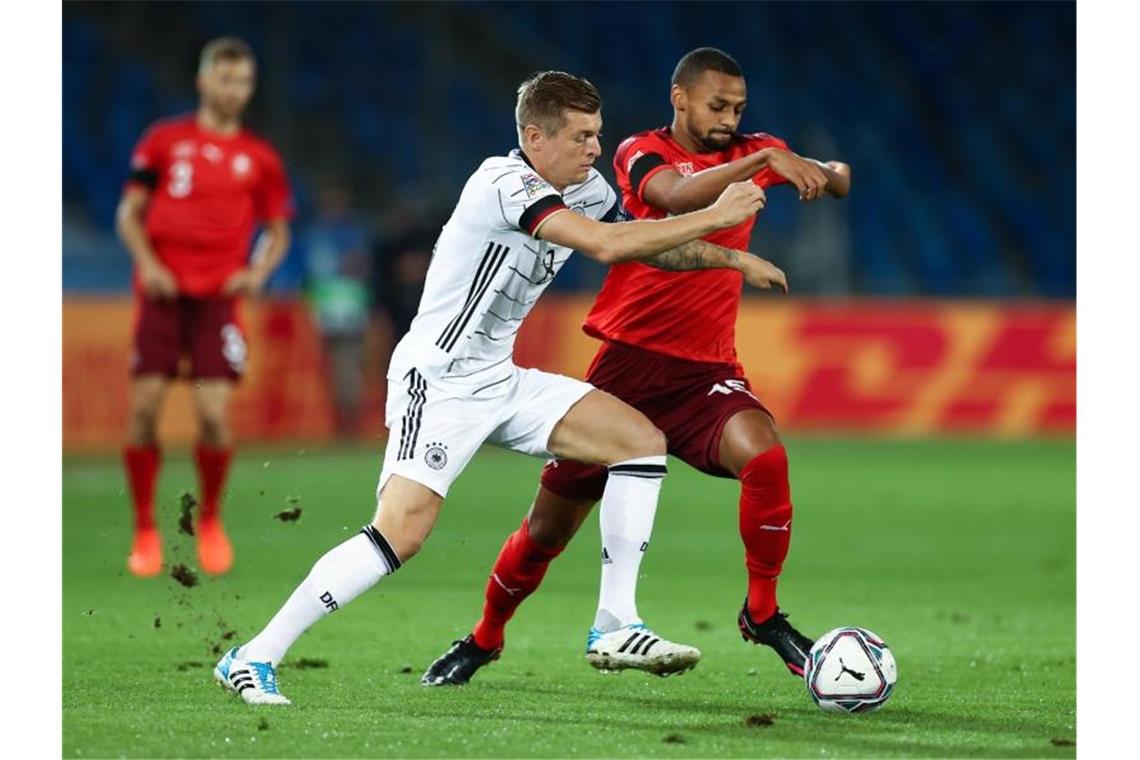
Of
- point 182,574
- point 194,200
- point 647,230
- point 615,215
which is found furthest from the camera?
point 194,200

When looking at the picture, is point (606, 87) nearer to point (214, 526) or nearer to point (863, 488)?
point (863, 488)

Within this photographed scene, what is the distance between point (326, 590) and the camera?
17.1 feet

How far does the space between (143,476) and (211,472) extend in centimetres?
32

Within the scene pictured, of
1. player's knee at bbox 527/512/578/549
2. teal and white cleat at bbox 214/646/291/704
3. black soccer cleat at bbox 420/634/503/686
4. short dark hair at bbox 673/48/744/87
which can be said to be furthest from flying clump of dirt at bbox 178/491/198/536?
short dark hair at bbox 673/48/744/87

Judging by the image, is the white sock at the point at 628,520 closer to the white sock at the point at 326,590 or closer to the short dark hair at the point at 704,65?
the white sock at the point at 326,590

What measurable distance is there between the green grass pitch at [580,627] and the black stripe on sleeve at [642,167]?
5.12ft

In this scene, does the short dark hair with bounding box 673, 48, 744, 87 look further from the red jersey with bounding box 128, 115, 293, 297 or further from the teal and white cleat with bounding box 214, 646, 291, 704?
the red jersey with bounding box 128, 115, 293, 297

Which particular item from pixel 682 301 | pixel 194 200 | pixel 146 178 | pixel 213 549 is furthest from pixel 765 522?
pixel 146 178

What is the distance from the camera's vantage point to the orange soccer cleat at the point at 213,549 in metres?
8.73

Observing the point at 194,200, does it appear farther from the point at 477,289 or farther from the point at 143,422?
the point at 477,289

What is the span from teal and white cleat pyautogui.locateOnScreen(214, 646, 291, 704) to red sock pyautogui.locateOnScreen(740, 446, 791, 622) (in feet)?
4.87

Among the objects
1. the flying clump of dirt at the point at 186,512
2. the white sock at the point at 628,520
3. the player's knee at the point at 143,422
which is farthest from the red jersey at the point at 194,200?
the white sock at the point at 628,520

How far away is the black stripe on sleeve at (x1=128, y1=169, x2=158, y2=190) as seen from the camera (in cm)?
913
